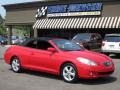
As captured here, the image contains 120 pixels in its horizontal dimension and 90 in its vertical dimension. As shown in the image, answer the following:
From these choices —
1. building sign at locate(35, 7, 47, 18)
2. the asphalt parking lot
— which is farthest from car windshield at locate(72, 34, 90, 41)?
building sign at locate(35, 7, 47, 18)

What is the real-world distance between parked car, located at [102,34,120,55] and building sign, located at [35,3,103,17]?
13.2 meters

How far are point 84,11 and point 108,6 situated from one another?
290 cm

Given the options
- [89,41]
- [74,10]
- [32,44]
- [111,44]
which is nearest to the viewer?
[32,44]

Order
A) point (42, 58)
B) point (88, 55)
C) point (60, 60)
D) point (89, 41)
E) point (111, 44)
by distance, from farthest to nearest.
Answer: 1. point (89, 41)
2. point (111, 44)
3. point (42, 58)
4. point (60, 60)
5. point (88, 55)

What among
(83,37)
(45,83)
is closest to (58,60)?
(45,83)

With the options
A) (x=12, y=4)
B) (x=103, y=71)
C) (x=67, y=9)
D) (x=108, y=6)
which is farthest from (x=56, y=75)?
(x=12, y=4)


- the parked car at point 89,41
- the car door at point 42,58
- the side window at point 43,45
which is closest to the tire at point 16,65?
the car door at point 42,58

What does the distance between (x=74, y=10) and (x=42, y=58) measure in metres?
26.8

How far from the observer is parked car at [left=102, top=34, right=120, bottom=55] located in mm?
23641

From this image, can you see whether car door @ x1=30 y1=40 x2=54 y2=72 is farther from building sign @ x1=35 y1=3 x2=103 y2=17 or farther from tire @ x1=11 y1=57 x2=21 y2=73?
building sign @ x1=35 y1=3 x2=103 y2=17

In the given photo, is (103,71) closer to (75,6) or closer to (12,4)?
(75,6)

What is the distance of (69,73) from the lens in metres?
11.9

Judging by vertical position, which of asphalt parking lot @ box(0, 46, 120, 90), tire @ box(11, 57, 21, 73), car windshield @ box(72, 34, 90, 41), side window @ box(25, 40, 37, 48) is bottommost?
asphalt parking lot @ box(0, 46, 120, 90)

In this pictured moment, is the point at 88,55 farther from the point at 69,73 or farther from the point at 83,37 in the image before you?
the point at 83,37
